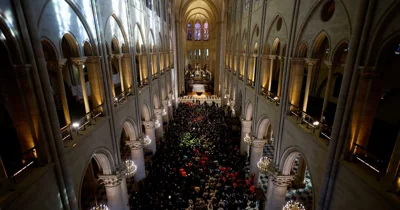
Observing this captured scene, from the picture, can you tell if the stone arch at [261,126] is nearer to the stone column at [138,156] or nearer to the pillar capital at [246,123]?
the pillar capital at [246,123]

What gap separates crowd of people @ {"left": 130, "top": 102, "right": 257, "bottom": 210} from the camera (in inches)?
435

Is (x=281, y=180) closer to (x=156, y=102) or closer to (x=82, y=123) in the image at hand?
(x=82, y=123)

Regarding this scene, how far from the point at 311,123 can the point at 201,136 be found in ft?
38.9

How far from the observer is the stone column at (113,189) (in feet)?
30.3

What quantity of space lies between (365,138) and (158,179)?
10535mm

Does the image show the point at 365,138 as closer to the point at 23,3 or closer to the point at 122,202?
the point at 23,3

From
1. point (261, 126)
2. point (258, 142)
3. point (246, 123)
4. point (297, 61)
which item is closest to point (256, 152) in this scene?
point (258, 142)

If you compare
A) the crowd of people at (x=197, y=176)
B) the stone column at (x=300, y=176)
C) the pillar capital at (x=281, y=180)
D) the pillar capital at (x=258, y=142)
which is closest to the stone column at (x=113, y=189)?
the crowd of people at (x=197, y=176)

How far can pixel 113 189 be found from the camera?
9.47m

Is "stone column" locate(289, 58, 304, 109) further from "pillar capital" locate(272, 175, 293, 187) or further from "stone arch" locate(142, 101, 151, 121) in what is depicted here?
"stone arch" locate(142, 101, 151, 121)

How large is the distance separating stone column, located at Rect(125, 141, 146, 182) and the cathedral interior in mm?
133

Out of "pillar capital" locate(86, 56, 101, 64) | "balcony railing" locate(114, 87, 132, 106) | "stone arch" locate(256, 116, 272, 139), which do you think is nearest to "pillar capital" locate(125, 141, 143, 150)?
"balcony railing" locate(114, 87, 132, 106)

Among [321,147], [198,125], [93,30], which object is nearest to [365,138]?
[321,147]

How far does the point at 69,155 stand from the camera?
6102 millimetres
